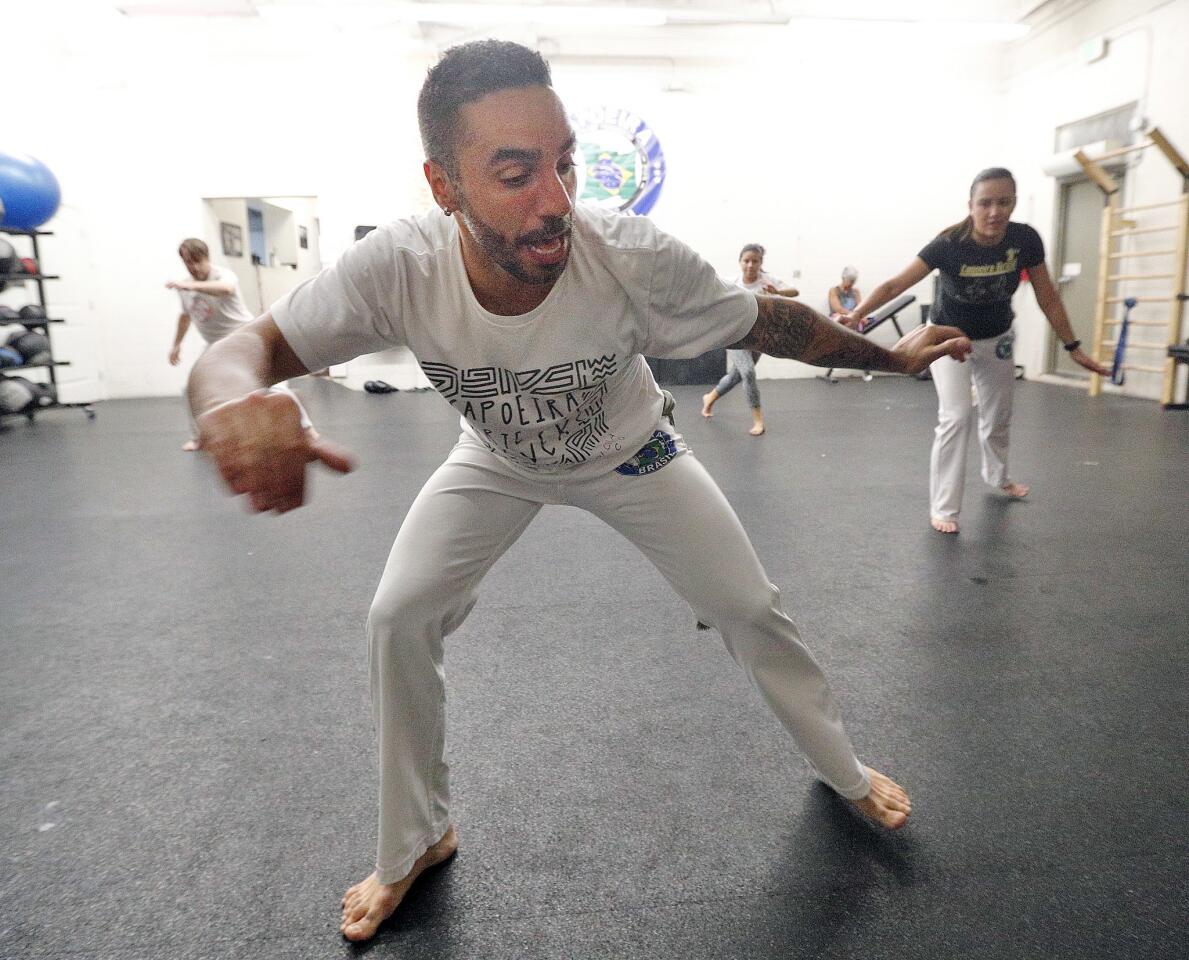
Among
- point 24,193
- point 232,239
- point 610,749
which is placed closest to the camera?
point 610,749

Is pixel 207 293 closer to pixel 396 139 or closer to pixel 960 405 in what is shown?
pixel 960 405

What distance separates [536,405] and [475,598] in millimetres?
346

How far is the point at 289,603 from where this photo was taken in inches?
108

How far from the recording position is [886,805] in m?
1.53

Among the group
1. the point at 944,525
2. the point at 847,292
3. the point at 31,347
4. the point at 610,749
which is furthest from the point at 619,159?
the point at 610,749

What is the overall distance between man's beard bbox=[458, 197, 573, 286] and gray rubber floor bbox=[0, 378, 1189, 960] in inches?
38.6

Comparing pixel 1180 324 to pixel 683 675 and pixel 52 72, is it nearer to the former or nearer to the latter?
pixel 683 675

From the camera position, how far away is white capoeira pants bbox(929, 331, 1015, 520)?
3.42 meters

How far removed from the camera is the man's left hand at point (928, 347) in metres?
1.50

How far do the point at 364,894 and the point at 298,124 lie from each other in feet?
31.4

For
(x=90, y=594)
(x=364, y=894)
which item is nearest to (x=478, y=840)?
(x=364, y=894)

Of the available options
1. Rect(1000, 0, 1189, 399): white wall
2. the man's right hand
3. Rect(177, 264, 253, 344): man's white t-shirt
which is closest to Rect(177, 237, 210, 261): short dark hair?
Rect(177, 264, 253, 344): man's white t-shirt

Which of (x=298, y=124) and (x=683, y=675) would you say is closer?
(x=683, y=675)

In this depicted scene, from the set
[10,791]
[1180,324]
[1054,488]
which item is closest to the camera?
[10,791]
